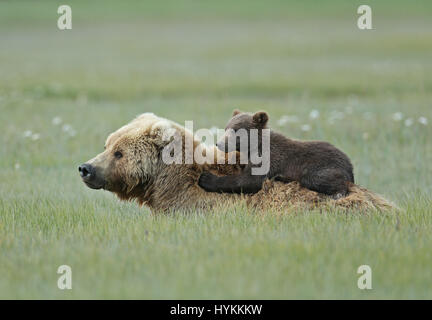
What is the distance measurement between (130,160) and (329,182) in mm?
2133

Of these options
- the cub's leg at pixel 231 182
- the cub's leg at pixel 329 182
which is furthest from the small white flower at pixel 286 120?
the cub's leg at pixel 231 182

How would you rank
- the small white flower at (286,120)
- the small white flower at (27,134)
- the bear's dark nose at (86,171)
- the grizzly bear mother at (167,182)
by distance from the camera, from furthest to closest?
the small white flower at (286,120), the small white flower at (27,134), the grizzly bear mother at (167,182), the bear's dark nose at (86,171)

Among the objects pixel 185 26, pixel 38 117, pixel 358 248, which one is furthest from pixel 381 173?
pixel 185 26

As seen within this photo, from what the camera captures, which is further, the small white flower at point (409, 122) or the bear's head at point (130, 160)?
the small white flower at point (409, 122)

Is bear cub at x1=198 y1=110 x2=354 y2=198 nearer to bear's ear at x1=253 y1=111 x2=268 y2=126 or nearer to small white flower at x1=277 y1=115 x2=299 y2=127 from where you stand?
bear's ear at x1=253 y1=111 x2=268 y2=126

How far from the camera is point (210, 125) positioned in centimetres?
1398

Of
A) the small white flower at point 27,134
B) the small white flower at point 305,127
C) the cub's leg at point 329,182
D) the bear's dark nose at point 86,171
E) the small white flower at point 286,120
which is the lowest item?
the cub's leg at point 329,182

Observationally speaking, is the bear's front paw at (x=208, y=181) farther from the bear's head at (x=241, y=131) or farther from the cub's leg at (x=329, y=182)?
the cub's leg at (x=329, y=182)

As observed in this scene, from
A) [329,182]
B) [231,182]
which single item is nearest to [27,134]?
[231,182]

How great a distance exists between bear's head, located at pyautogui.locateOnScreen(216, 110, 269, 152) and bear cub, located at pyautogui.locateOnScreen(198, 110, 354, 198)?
266mm

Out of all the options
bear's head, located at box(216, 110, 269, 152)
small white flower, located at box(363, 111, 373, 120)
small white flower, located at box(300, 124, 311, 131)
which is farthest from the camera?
small white flower, located at box(363, 111, 373, 120)

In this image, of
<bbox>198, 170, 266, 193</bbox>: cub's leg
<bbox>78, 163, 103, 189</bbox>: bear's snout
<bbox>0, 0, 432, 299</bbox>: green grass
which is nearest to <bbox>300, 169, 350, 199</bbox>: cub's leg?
<bbox>0, 0, 432, 299</bbox>: green grass

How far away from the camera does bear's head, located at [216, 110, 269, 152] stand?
746cm

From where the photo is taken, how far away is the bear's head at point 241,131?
7.46 metres
